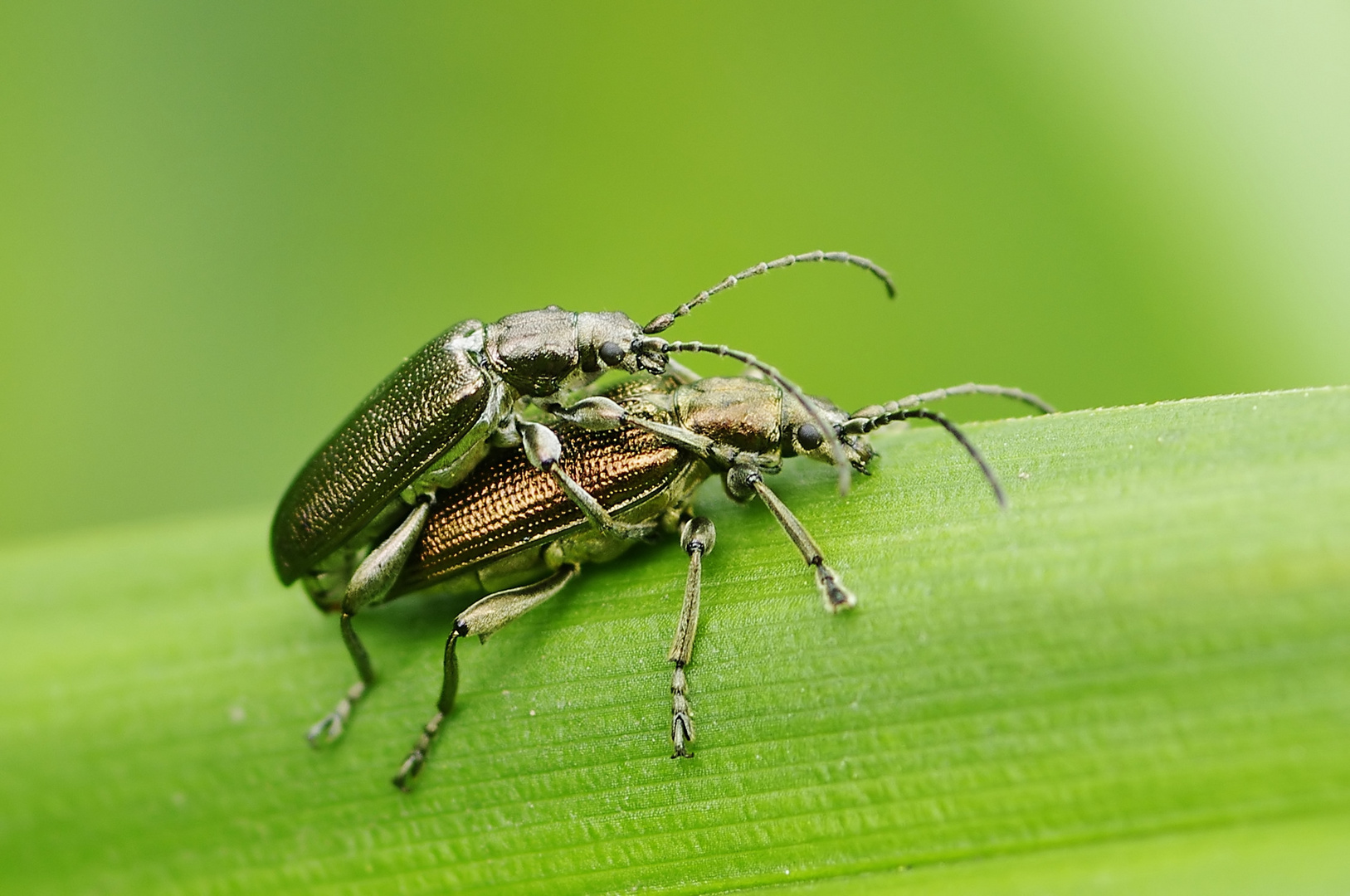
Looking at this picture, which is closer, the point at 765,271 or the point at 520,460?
the point at 765,271

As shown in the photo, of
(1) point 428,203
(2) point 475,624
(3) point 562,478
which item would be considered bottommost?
(2) point 475,624

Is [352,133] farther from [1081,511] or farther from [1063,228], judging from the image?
[1081,511]

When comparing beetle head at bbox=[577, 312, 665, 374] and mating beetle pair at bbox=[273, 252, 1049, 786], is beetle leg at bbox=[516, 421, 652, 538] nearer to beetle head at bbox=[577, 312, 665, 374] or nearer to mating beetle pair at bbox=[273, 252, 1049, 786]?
mating beetle pair at bbox=[273, 252, 1049, 786]

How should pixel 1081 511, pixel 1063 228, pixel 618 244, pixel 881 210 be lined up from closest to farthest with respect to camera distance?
1. pixel 1081 511
2. pixel 1063 228
3. pixel 881 210
4. pixel 618 244

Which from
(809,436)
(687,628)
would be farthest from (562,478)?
(809,436)

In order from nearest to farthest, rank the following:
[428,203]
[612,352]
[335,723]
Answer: [335,723] < [612,352] < [428,203]

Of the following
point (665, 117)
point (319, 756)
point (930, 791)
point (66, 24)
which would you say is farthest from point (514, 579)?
point (66, 24)

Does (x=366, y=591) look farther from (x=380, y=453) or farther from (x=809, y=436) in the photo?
(x=809, y=436)

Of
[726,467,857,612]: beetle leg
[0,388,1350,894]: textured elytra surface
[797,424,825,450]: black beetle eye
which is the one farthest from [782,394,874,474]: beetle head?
[726,467,857,612]: beetle leg
